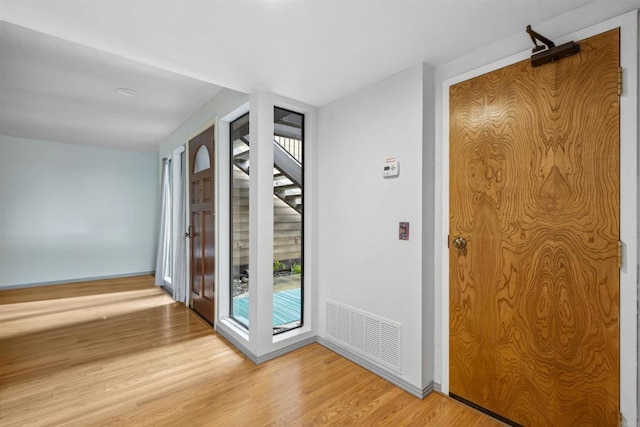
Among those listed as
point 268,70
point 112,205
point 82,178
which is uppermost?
point 268,70

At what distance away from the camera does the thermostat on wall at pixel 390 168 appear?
2154 millimetres

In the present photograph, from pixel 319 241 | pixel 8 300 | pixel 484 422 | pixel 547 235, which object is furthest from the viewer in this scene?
pixel 8 300

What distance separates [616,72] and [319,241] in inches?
89.8

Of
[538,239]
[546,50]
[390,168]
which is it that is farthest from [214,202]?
[546,50]

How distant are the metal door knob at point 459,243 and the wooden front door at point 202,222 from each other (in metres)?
2.53

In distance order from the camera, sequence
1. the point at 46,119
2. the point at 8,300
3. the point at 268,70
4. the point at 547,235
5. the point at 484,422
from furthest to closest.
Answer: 1. the point at 8,300
2. the point at 46,119
3. the point at 268,70
4. the point at 484,422
5. the point at 547,235

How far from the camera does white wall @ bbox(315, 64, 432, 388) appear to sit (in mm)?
2051

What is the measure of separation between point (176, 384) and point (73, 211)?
4.89 meters

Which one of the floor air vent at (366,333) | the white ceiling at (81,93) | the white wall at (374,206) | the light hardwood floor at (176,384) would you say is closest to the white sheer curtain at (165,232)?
the white ceiling at (81,93)

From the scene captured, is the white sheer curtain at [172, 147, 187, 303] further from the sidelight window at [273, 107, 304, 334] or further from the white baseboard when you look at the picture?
the white baseboard

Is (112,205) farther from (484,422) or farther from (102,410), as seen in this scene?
(484,422)

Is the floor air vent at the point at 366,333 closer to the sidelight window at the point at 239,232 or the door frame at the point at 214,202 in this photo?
the sidelight window at the point at 239,232

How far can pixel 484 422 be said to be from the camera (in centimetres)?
Answer: 176

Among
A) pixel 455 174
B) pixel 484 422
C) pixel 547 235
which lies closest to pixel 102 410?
pixel 484 422
